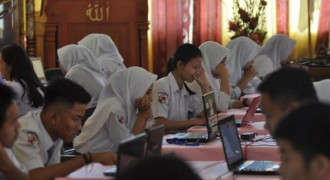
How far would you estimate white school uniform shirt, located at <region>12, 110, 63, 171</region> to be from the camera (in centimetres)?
332

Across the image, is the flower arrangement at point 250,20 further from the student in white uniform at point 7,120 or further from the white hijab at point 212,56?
the student in white uniform at point 7,120

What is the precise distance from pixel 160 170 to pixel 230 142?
7.91ft

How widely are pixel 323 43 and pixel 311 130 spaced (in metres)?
8.16

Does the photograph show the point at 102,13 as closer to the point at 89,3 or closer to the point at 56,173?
the point at 89,3

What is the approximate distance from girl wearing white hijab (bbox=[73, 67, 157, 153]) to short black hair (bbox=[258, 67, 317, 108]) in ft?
4.52

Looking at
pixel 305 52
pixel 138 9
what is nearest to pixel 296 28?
pixel 305 52

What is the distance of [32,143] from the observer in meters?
3.35

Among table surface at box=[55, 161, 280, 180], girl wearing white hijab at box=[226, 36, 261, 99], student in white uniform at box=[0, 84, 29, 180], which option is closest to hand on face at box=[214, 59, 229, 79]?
girl wearing white hijab at box=[226, 36, 261, 99]

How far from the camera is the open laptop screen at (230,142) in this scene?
3.59 metres

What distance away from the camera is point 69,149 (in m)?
5.02

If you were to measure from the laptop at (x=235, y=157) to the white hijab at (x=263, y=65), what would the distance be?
4.69 m

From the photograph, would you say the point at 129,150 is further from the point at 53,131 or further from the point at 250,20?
the point at 250,20

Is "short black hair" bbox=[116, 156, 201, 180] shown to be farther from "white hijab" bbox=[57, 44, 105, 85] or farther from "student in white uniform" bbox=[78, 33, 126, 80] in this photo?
"student in white uniform" bbox=[78, 33, 126, 80]

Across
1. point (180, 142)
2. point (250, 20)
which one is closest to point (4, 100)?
point (180, 142)
